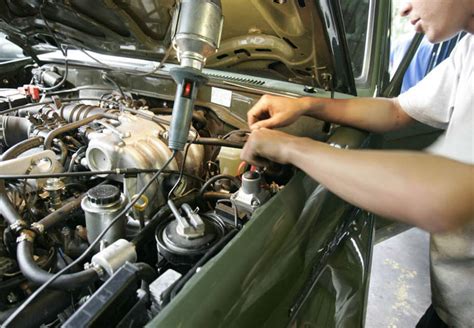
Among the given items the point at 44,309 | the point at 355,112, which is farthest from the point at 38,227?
the point at 355,112

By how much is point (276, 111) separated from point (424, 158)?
1.68ft

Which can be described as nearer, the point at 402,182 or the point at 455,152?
the point at 402,182

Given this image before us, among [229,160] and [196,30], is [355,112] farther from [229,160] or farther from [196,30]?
[196,30]

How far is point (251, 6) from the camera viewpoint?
1.16 metres

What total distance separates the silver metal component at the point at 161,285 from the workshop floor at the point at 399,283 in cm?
142

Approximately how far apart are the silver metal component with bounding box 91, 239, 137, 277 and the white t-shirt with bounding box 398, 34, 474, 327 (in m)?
0.73

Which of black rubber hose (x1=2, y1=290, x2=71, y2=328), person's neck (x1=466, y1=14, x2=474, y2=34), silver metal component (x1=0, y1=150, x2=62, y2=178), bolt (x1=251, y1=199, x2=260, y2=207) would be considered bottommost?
black rubber hose (x1=2, y1=290, x2=71, y2=328)

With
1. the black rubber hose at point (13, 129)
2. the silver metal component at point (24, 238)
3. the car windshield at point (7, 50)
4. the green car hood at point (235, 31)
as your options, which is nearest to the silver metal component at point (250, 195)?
the silver metal component at point (24, 238)

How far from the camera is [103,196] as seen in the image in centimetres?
70

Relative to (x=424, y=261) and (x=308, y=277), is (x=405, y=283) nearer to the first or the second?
(x=424, y=261)

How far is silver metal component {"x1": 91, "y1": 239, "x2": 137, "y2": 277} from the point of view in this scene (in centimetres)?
55

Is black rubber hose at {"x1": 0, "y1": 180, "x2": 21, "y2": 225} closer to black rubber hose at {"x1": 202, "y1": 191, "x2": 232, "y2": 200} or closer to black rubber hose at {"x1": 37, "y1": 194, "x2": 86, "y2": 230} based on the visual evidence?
black rubber hose at {"x1": 37, "y1": 194, "x2": 86, "y2": 230}

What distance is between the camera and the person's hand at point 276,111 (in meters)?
0.99

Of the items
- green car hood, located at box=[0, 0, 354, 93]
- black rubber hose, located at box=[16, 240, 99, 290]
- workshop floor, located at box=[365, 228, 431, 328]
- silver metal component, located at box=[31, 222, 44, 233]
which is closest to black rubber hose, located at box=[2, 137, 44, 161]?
silver metal component, located at box=[31, 222, 44, 233]
